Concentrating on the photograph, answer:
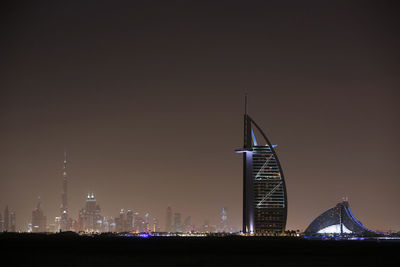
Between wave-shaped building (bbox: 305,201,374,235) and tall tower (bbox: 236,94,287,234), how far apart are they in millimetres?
20615

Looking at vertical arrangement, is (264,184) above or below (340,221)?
above

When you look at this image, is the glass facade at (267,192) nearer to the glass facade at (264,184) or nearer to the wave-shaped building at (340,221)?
the glass facade at (264,184)

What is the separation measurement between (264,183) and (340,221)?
98.6 feet

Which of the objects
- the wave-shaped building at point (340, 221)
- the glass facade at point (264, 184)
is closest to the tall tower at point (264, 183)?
the glass facade at point (264, 184)

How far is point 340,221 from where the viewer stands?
192750 mm

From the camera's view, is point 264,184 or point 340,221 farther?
point 340,221

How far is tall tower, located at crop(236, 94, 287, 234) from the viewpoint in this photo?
17862 centimetres

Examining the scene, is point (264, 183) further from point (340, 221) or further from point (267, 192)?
point (340, 221)

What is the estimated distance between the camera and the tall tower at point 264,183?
17862 cm

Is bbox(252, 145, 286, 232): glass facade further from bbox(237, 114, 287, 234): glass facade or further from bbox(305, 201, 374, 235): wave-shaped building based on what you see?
bbox(305, 201, 374, 235): wave-shaped building

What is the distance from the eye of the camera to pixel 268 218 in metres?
181

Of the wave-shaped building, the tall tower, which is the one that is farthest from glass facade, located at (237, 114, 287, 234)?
the wave-shaped building

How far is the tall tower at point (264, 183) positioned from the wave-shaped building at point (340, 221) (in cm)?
2062

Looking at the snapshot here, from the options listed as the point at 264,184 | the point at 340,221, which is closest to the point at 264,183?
the point at 264,184
